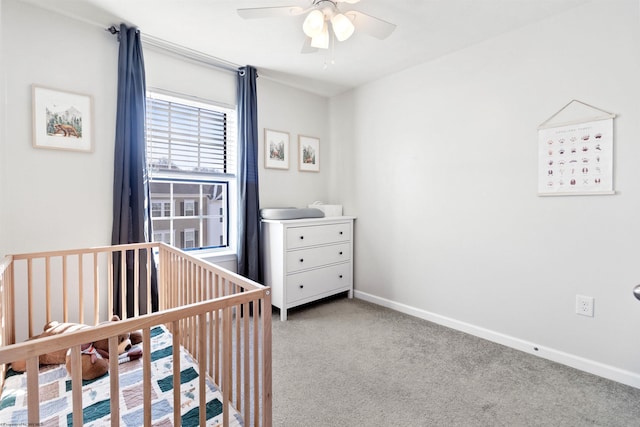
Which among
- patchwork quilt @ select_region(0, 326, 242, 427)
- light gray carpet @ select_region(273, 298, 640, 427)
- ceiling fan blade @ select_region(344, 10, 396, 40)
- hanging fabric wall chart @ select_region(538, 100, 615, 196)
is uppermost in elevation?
ceiling fan blade @ select_region(344, 10, 396, 40)

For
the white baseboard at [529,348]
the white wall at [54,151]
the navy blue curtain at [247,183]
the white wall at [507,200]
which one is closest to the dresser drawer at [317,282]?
the white wall at [507,200]

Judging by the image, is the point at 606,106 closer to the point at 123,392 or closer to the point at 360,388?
the point at 360,388

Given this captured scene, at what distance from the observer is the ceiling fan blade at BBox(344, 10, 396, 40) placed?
Answer: 5.65ft

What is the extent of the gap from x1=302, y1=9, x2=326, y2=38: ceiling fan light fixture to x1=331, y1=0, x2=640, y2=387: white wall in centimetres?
131

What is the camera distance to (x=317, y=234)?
300 cm

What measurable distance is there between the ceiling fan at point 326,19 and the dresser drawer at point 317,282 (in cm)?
191

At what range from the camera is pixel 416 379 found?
1852 millimetres

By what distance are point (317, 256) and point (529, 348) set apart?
1.78 meters

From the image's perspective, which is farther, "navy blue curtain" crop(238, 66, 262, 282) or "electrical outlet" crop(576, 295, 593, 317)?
"navy blue curtain" crop(238, 66, 262, 282)

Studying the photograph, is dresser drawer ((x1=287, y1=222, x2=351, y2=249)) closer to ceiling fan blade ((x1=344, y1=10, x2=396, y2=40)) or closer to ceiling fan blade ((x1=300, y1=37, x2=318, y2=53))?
ceiling fan blade ((x1=300, y1=37, x2=318, y2=53))

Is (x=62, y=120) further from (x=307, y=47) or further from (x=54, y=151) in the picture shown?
(x=307, y=47)

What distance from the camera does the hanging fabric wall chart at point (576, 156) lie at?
1.84 meters

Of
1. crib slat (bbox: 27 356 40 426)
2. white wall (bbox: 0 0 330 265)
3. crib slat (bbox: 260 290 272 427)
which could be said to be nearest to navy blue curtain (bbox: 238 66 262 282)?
white wall (bbox: 0 0 330 265)

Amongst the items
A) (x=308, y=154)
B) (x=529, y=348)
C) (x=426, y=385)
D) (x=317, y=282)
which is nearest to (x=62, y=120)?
(x=308, y=154)
